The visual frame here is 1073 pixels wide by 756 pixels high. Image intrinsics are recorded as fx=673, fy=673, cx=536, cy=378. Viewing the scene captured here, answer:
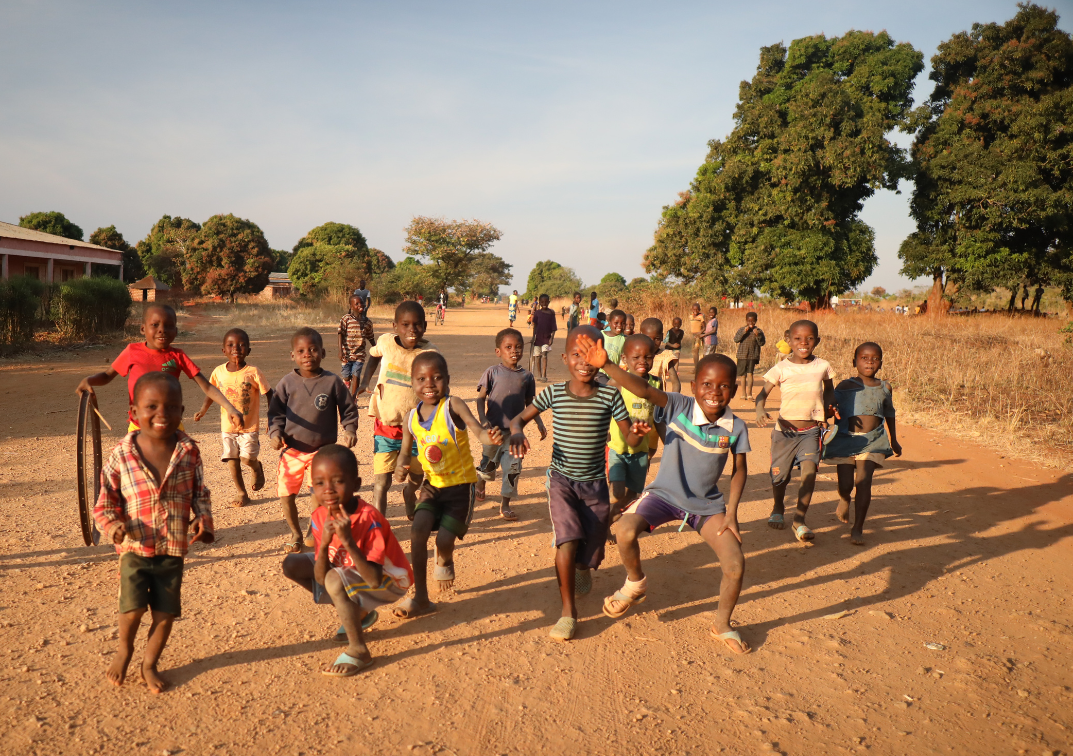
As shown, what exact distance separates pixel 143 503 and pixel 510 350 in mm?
2859

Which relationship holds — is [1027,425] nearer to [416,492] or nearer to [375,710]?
[416,492]

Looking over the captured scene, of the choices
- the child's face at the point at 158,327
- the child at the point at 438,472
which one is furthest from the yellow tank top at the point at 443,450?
the child's face at the point at 158,327

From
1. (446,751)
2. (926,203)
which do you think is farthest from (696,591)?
(926,203)

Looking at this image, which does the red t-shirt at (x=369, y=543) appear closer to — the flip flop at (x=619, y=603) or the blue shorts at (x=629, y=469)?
the flip flop at (x=619, y=603)

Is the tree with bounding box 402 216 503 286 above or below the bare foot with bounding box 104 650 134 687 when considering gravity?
above

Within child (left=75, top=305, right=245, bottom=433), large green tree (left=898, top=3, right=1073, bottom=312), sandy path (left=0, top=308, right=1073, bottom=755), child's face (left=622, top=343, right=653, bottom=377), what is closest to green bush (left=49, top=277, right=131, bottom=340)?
sandy path (left=0, top=308, right=1073, bottom=755)

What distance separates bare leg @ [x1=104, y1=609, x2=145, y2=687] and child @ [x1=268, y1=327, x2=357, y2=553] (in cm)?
154

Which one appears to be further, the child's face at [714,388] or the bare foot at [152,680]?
the child's face at [714,388]

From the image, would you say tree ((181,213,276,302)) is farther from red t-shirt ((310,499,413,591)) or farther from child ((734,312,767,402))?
red t-shirt ((310,499,413,591))

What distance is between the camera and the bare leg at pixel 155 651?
3037 mm

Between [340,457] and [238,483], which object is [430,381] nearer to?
[340,457]

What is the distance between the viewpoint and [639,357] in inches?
185

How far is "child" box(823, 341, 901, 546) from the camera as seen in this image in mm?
5273

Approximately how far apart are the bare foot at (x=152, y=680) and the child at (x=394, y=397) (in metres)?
1.95
